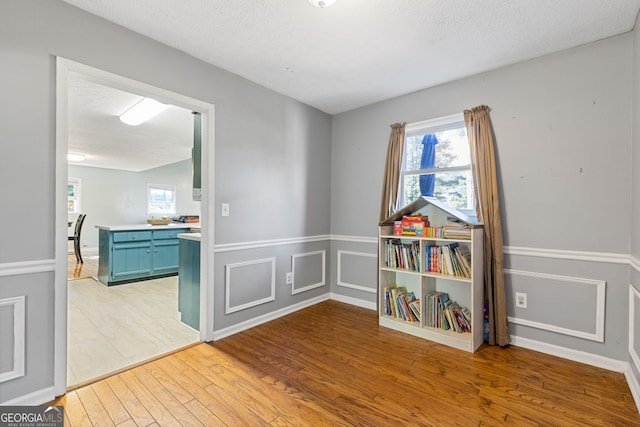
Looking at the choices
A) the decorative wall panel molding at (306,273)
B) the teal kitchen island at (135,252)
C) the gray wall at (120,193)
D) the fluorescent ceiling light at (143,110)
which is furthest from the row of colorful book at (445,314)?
the gray wall at (120,193)

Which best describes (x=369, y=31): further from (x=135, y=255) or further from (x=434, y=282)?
(x=135, y=255)

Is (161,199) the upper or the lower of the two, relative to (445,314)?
upper

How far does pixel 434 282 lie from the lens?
2.95m

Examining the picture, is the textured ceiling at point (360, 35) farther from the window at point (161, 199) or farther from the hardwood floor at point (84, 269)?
the window at point (161, 199)

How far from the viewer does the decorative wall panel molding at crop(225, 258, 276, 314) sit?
276cm

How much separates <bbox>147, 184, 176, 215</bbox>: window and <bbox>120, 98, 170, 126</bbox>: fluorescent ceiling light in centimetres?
607

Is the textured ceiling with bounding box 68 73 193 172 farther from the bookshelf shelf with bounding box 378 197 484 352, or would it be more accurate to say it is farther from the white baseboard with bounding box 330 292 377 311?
the white baseboard with bounding box 330 292 377 311

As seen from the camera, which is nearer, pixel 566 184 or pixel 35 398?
pixel 35 398

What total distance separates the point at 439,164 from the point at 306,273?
1959 millimetres

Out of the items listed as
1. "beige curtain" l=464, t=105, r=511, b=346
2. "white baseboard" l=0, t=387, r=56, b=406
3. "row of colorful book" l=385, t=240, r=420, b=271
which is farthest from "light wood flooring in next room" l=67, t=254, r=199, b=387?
"beige curtain" l=464, t=105, r=511, b=346

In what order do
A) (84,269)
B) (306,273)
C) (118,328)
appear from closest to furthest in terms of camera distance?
1. (118,328)
2. (306,273)
3. (84,269)

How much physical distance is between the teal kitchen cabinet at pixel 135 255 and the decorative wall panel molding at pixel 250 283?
289 cm

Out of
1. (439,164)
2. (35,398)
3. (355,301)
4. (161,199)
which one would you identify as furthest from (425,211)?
(161,199)

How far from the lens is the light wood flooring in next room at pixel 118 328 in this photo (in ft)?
7.33
